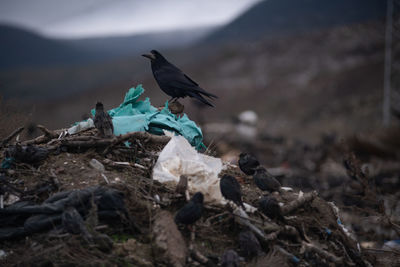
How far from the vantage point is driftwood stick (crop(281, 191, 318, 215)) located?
3069mm

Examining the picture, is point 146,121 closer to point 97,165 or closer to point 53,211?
point 97,165

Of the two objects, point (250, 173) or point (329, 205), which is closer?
point (329, 205)

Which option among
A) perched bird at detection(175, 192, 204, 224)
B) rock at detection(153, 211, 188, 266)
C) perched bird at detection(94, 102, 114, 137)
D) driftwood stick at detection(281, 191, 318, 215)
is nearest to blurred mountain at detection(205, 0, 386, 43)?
driftwood stick at detection(281, 191, 318, 215)

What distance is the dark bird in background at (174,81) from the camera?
4.68m

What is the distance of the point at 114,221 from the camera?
8.80 ft

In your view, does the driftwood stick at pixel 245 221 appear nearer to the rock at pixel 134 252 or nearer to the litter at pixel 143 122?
the rock at pixel 134 252

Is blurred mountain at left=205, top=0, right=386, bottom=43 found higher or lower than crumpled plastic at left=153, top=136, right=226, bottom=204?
lower

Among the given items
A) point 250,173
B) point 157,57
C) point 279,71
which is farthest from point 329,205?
point 279,71

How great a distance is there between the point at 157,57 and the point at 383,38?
35.4 m

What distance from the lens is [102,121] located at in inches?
133

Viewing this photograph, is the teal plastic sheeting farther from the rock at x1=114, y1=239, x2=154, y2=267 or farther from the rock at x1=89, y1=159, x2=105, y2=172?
the rock at x1=114, y1=239, x2=154, y2=267

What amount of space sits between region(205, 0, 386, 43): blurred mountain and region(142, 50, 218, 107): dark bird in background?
5245cm

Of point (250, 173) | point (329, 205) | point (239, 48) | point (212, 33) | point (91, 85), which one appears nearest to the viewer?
point (329, 205)

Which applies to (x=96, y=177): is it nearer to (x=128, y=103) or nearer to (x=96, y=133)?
(x=96, y=133)
